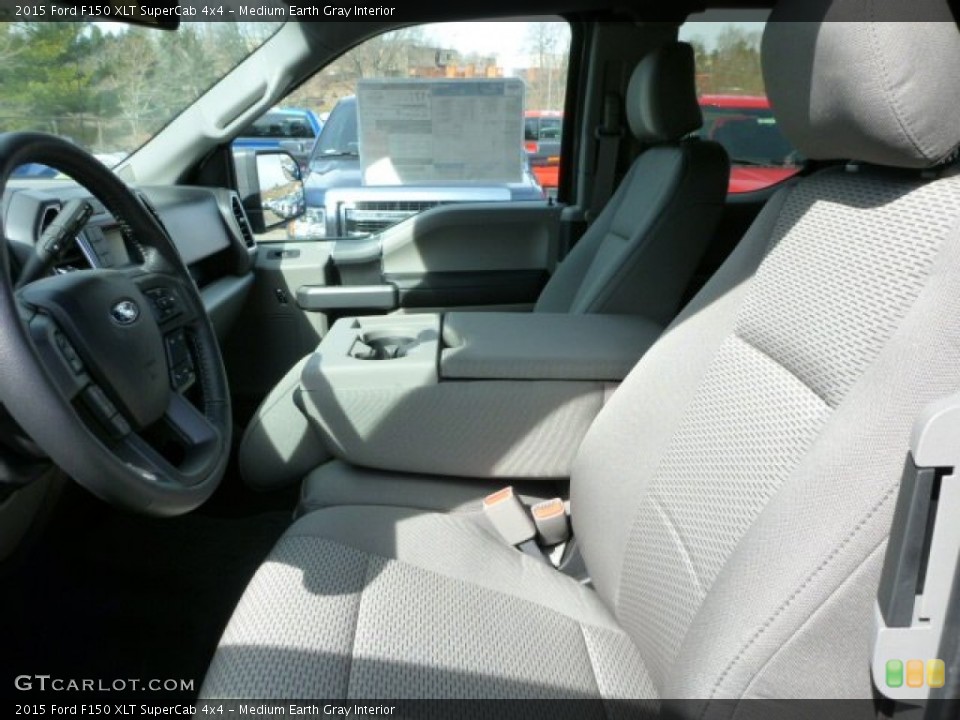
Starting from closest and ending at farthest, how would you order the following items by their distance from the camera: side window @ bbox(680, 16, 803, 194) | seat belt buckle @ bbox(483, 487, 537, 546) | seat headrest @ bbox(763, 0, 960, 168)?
seat headrest @ bbox(763, 0, 960, 168)
seat belt buckle @ bbox(483, 487, 537, 546)
side window @ bbox(680, 16, 803, 194)

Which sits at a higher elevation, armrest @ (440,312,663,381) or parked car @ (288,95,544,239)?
armrest @ (440,312,663,381)

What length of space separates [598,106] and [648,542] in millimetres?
1957

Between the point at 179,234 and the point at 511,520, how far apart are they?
1.21m

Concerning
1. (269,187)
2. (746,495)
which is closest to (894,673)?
(746,495)

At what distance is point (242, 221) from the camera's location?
2.56 meters

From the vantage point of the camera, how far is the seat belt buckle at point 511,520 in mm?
1402

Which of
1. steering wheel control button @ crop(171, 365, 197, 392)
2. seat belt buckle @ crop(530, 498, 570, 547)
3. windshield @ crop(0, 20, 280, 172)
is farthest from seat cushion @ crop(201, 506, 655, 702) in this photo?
windshield @ crop(0, 20, 280, 172)

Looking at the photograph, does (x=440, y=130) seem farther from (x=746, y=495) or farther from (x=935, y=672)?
(x=935, y=672)

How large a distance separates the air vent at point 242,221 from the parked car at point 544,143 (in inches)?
37.9

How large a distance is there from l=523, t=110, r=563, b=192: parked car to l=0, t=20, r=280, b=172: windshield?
0.89 m

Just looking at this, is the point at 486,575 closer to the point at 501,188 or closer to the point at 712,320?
the point at 712,320

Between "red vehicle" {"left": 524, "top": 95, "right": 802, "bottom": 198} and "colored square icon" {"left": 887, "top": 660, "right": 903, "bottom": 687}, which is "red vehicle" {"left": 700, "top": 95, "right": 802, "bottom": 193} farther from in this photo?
"colored square icon" {"left": 887, "top": 660, "right": 903, "bottom": 687}

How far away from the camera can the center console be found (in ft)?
4.77

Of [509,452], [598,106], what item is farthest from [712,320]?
[598,106]
